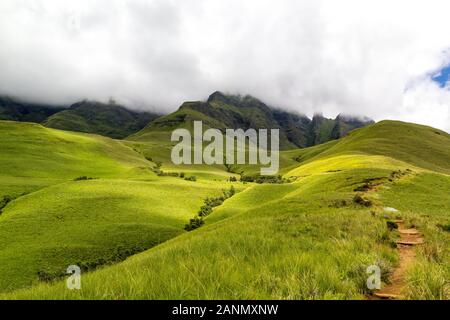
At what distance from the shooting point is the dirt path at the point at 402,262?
729 centimetres

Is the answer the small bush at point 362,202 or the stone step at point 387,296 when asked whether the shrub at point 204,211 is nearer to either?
the small bush at point 362,202

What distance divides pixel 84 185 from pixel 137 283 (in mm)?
86372

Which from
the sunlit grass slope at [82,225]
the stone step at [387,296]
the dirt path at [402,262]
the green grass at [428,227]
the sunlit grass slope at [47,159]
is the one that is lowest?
the sunlit grass slope at [82,225]

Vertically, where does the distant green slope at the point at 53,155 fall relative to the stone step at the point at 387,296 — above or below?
above

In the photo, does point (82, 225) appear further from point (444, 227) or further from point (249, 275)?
point (249, 275)

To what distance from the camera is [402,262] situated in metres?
10.4

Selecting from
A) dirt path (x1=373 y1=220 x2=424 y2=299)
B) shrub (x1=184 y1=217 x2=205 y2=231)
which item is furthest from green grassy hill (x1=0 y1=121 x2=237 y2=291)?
dirt path (x1=373 y1=220 x2=424 y2=299)

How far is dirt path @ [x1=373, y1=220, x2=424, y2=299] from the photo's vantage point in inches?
287

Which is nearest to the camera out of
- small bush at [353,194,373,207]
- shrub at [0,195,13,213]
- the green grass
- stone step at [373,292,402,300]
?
the green grass

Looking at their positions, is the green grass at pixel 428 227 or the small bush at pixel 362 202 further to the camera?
the small bush at pixel 362 202

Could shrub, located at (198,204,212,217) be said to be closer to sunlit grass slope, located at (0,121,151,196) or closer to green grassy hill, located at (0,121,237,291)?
green grassy hill, located at (0,121,237,291)

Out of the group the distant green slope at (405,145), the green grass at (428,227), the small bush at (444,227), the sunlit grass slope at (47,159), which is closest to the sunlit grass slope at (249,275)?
the green grass at (428,227)

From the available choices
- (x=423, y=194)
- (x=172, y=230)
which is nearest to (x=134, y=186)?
(x=172, y=230)

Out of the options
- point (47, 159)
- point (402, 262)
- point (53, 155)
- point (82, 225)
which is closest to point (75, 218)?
point (82, 225)
